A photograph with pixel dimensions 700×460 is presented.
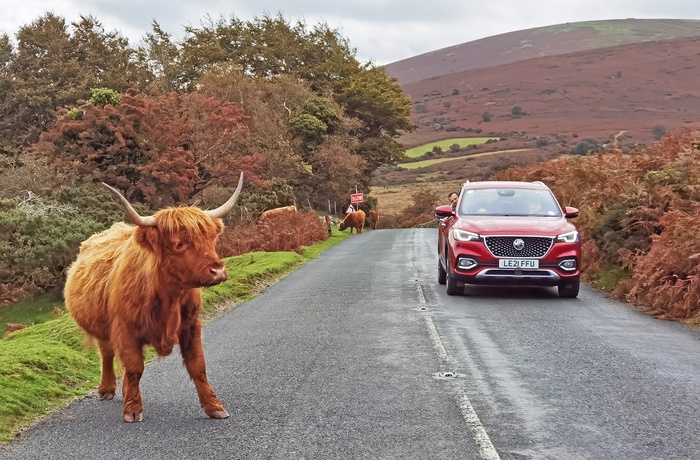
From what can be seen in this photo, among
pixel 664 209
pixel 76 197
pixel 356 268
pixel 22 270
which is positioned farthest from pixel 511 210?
pixel 76 197

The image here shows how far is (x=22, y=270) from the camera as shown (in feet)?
70.0

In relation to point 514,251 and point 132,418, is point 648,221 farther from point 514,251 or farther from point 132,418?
point 132,418

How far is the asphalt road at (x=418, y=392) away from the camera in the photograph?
18.2 ft

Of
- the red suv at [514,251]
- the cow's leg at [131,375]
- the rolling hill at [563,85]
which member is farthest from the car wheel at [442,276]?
the rolling hill at [563,85]

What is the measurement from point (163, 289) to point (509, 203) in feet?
32.8

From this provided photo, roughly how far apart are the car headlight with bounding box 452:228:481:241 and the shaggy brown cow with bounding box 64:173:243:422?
26.2 feet

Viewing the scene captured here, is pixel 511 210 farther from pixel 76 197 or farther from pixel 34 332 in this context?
pixel 76 197

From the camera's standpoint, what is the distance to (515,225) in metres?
13.8

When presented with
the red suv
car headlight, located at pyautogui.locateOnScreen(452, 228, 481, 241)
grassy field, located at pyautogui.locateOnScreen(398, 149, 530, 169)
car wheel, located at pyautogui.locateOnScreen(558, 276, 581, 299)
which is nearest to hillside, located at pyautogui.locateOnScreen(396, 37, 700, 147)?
grassy field, located at pyautogui.locateOnScreen(398, 149, 530, 169)

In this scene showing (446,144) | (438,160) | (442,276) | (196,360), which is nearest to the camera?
(196,360)

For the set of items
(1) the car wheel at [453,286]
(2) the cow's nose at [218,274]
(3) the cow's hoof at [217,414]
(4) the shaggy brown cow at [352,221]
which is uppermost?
(2) the cow's nose at [218,274]

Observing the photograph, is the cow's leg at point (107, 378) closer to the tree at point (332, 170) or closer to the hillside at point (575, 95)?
the tree at point (332, 170)

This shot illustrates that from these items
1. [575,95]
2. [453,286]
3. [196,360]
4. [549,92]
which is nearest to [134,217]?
[196,360]

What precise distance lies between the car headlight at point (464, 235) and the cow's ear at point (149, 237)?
8.48 meters
